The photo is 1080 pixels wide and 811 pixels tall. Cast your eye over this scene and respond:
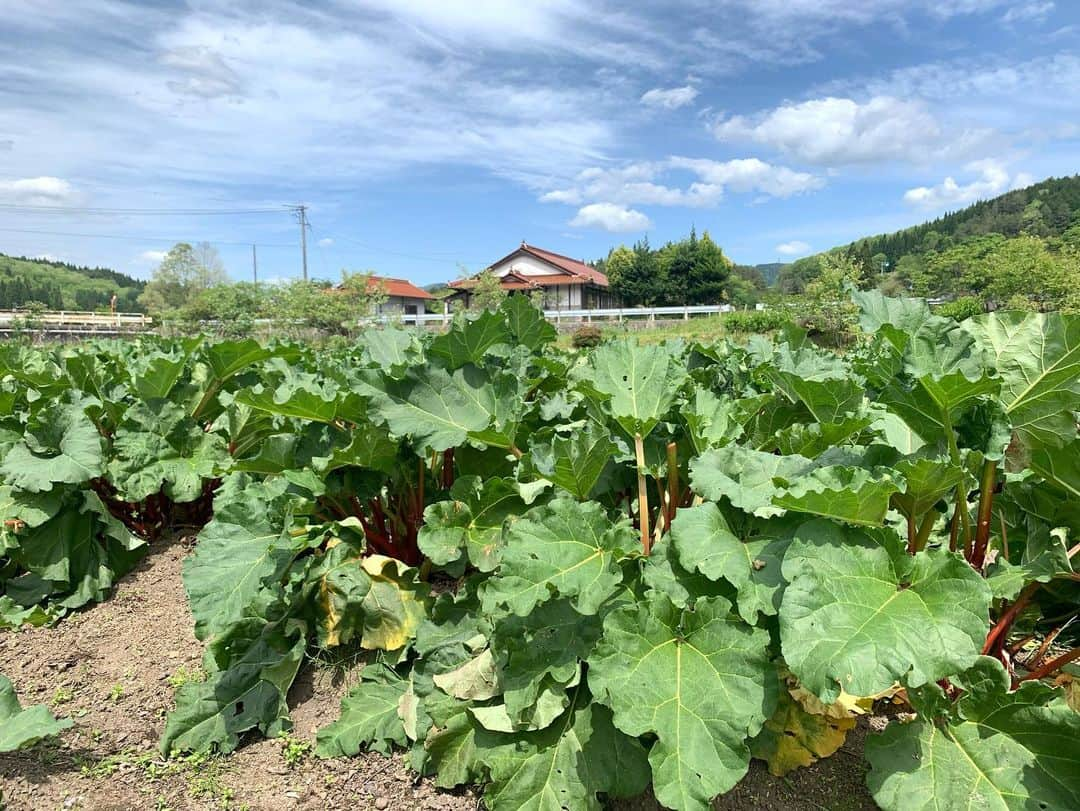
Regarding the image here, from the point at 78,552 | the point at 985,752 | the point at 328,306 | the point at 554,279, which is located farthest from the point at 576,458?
the point at 554,279

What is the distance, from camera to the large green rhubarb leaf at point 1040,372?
1626mm

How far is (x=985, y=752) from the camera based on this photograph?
1394 mm

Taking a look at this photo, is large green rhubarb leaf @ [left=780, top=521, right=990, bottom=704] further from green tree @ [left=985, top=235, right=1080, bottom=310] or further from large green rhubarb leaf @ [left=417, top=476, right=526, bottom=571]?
green tree @ [left=985, top=235, right=1080, bottom=310]

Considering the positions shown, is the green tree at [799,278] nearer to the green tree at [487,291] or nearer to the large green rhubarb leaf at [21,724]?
the green tree at [487,291]

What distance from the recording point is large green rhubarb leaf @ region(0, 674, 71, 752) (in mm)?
2027

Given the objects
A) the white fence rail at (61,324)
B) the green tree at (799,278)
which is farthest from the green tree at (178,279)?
the green tree at (799,278)

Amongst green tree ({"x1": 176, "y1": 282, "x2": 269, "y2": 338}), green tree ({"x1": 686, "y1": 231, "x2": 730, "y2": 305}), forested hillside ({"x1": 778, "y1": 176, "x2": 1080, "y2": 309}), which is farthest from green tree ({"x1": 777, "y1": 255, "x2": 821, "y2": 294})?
green tree ({"x1": 176, "y1": 282, "x2": 269, "y2": 338})

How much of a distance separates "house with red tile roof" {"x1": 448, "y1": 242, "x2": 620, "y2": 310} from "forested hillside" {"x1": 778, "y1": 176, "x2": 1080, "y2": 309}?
46.2 feet

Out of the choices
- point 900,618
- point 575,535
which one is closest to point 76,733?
point 575,535

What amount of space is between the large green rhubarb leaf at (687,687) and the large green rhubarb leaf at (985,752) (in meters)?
0.31

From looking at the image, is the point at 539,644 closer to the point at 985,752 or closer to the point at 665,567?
the point at 665,567

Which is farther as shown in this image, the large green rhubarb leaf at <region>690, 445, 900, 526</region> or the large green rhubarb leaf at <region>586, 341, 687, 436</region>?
the large green rhubarb leaf at <region>586, 341, 687, 436</region>

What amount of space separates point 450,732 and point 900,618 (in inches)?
49.2

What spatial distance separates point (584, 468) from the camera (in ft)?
5.98
